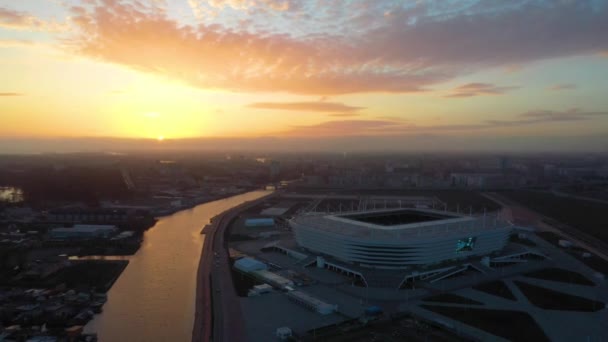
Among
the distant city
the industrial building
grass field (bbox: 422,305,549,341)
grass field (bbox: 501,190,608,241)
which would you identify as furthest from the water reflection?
grass field (bbox: 501,190,608,241)

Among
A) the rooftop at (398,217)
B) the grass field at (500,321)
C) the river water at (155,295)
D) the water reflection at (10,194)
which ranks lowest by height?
the river water at (155,295)

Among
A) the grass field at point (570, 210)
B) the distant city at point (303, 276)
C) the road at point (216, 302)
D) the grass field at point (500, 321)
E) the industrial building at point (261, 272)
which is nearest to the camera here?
the grass field at point (500, 321)

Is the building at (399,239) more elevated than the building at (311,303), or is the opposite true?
the building at (399,239)

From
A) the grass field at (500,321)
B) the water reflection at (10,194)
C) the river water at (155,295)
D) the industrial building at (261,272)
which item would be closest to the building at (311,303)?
the industrial building at (261,272)

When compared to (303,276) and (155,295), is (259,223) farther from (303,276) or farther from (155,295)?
(155,295)

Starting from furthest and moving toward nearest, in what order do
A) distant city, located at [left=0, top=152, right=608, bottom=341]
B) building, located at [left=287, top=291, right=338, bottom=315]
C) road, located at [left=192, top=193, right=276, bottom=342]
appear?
building, located at [left=287, top=291, right=338, bottom=315] < distant city, located at [left=0, top=152, right=608, bottom=341] < road, located at [left=192, top=193, right=276, bottom=342]

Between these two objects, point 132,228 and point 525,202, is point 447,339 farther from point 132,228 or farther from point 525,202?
point 525,202

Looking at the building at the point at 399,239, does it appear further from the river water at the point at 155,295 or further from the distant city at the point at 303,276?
the river water at the point at 155,295

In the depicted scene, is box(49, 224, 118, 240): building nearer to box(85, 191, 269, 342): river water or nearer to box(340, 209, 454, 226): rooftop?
box(85, 191, 269, 342): river water
